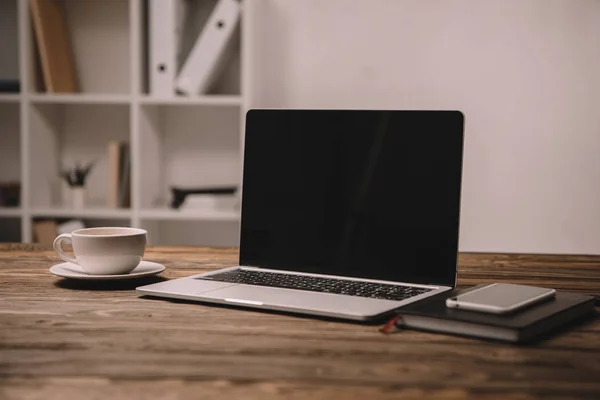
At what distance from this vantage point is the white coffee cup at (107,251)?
1127 millimetres

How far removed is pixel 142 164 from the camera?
2.87m

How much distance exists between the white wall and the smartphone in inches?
86.7

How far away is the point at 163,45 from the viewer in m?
2.79

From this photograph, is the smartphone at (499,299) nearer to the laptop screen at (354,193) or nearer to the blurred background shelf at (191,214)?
the laptop screen at (354,193)

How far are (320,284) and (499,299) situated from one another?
0.29m

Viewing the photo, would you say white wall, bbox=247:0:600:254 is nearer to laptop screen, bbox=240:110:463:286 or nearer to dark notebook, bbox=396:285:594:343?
laptop screen, bbox=240:110:463:286

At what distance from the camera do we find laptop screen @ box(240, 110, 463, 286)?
1.07 m

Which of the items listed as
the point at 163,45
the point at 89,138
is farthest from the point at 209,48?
the point at 89,138

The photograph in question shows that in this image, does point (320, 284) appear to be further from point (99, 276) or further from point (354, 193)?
point (99, 276)

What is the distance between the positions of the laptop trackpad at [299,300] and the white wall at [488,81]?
2.13 metres

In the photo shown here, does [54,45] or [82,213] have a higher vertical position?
[54,45]

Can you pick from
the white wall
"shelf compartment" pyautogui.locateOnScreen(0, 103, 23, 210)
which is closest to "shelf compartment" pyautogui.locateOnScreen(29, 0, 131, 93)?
"shelf compartment" pyautogui.locateOnScreen(0, 103, 23, 210)

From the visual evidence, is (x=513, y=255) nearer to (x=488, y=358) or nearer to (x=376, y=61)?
(x=488, y=358)

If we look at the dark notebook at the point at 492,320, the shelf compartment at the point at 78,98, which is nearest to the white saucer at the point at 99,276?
the dark notebook at the point at 492,320
